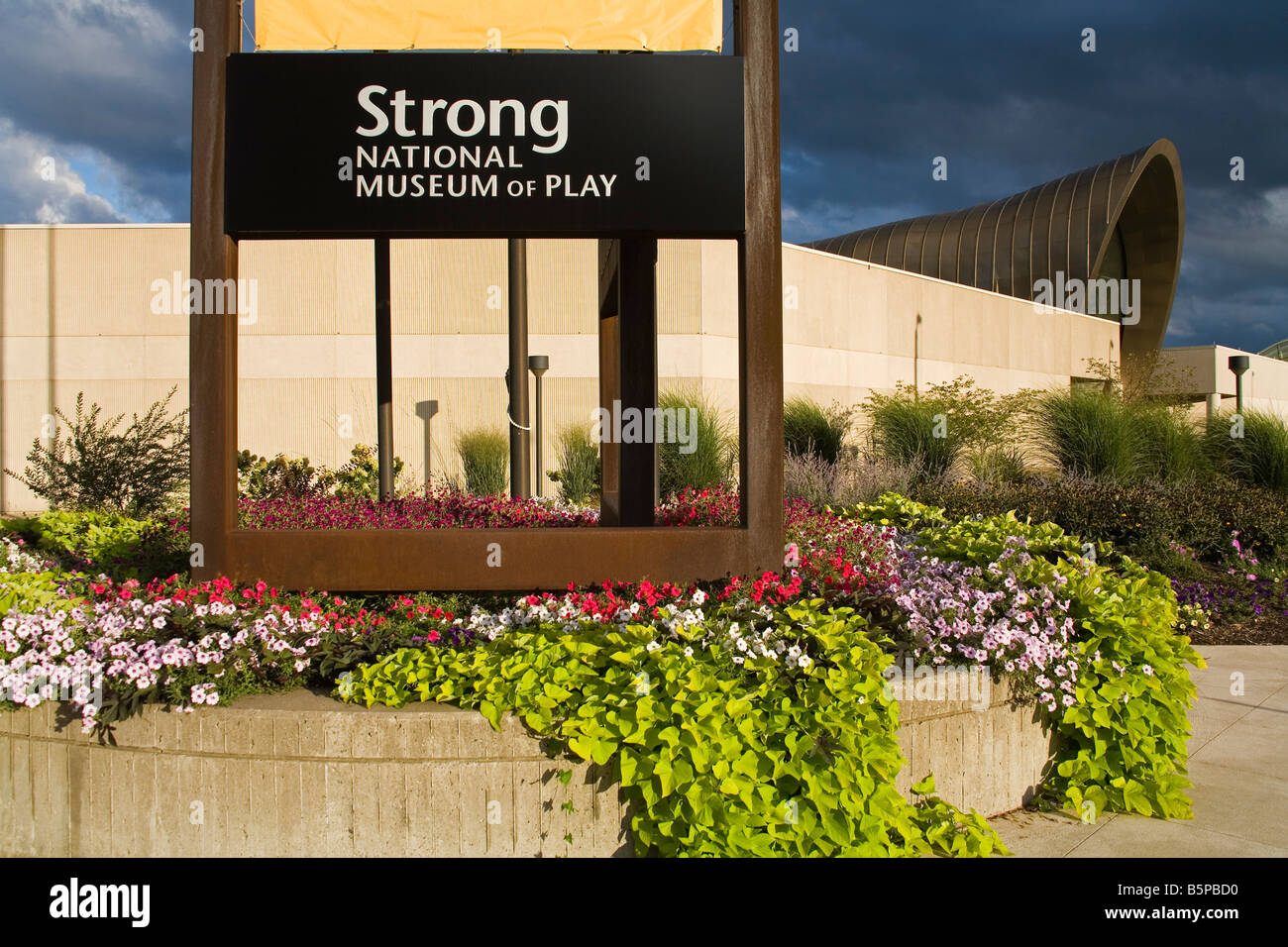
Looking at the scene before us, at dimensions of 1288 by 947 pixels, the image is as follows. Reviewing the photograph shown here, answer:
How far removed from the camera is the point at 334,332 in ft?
59.2

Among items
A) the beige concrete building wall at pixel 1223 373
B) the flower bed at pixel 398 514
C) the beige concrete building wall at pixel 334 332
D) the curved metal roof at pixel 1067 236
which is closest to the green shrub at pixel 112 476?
the flower bed at pixel 398 514

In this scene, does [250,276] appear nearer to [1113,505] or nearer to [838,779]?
[1113,505]

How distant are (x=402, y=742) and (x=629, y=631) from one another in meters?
0.89

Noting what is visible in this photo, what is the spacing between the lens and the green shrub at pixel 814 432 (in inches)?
586

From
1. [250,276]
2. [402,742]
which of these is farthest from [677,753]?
[250,276]

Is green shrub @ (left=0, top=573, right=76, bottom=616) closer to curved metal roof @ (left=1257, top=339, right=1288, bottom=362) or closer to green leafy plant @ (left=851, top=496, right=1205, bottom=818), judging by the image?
green leafy plant @ (left=851, top=496, right=1205, bottom=818)

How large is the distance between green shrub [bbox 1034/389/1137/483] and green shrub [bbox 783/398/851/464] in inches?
119

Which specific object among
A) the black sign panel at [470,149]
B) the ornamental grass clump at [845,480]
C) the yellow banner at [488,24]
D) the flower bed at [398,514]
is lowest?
the flower bed at [398,514]

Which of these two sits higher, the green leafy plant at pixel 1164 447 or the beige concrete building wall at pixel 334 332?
the beige concrete building wall at pixel 334 332

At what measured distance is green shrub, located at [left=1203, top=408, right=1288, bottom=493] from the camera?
11.5 metres

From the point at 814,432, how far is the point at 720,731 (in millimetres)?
12466

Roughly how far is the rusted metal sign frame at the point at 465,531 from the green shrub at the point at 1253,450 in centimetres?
989

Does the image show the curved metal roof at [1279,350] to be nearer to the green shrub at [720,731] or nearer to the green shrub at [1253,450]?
the green shrub at [1253,450]

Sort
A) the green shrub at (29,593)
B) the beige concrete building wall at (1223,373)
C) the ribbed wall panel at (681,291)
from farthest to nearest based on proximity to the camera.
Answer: the beige concrete building wall at (1223,373), the ribbed wall panel at (681,291), the green shrub at (29,593)
